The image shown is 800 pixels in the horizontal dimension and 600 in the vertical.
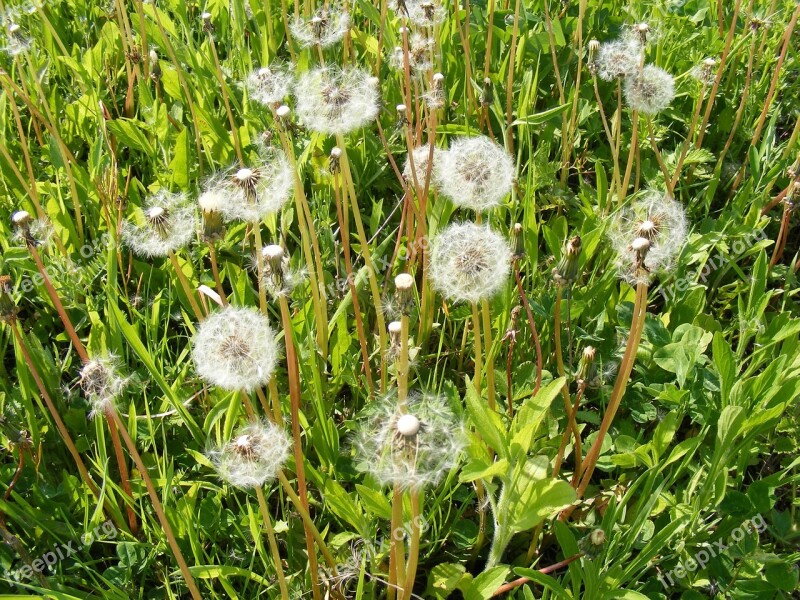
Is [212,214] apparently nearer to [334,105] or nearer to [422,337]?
[334,105]

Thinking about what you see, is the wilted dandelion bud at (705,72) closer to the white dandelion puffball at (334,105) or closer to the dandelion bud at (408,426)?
the white dandelion puffball at (334,105)

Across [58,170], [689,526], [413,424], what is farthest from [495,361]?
[58,170]

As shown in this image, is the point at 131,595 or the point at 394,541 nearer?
the point at 394,541


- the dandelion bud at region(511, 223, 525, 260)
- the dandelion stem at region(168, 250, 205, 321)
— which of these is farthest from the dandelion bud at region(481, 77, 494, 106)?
the dandelion stem at region(168, 250, 205, 321)

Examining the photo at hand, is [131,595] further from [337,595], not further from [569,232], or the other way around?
[569,232]

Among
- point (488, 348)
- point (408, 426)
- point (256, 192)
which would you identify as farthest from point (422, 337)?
point (408, 426)

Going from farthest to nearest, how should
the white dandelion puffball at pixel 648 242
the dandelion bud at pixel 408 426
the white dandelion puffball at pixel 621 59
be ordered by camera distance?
the white dandelion puffball at pixel 621 59 → the white dandelion puffball at pixel 648 242 → the dandelion bud at pixel 408 426

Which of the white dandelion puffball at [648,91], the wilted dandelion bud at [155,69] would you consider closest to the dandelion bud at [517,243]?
the white dandelion puffball at [648,91]
